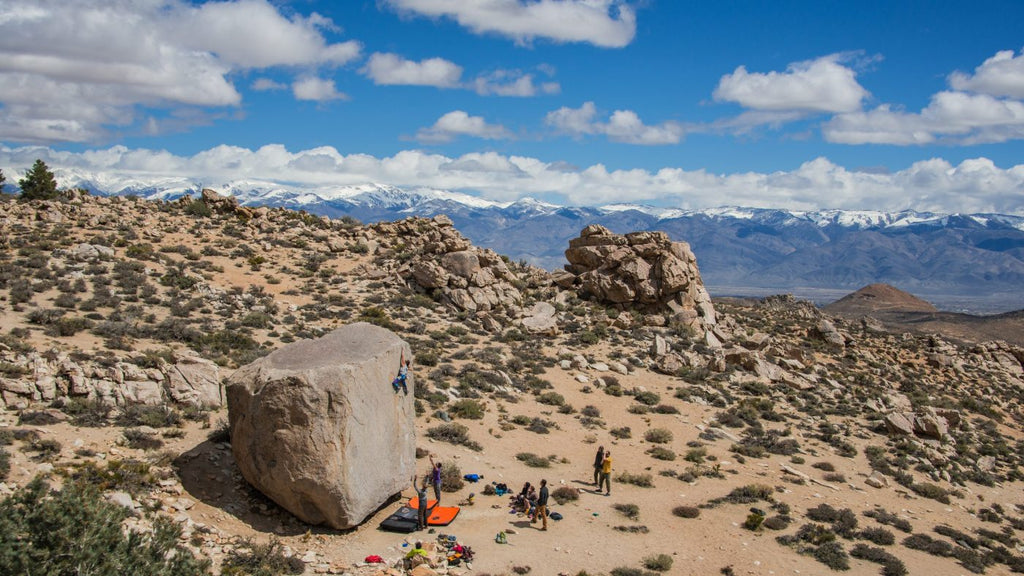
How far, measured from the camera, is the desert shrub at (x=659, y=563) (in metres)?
13.3

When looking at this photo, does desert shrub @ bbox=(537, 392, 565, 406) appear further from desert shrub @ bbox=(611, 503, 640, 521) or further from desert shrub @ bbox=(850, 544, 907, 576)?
desert shrub @ bbox=(850, 544, 907, 576)

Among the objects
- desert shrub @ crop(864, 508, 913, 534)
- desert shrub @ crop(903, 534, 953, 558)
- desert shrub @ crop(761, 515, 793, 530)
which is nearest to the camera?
desert shrub @ crop(903, 534, 953, 558)

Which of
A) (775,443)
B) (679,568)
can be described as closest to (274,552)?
(679,568)

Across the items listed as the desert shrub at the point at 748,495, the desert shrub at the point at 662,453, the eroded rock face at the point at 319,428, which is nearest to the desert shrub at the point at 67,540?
the eroded rock face at the point at 319,428

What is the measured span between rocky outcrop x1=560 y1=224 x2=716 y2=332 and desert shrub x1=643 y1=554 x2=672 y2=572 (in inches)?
902

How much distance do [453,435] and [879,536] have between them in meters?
12.3

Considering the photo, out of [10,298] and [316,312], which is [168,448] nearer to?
[10,298]

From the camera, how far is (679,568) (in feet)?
44.3

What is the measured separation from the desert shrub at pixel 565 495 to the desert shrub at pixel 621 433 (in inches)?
210

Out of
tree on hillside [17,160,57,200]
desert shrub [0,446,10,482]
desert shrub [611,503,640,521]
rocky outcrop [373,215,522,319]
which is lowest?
desert shrub [611,503,640,521]

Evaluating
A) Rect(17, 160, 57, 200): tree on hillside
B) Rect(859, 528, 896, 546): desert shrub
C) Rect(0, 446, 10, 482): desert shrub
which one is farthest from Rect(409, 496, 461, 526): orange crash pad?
Rect(17, 160, 57, 200): tree on hillside

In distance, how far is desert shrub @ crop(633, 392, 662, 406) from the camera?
25.6m

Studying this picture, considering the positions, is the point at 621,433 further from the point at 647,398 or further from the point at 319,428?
the point at 319,428

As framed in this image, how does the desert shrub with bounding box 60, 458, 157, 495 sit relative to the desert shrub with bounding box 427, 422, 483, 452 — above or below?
above
